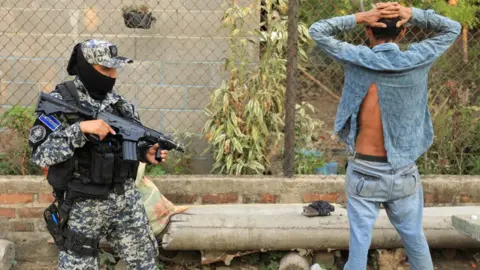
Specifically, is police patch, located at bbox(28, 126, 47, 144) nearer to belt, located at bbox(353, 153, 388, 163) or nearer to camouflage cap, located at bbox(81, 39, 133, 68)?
camouflage cap, located at bbox(81, 39, 133, 68)

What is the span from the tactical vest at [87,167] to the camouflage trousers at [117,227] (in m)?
0.09

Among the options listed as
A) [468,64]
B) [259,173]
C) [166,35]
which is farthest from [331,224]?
[468,64]

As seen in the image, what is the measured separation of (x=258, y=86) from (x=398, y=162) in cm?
181

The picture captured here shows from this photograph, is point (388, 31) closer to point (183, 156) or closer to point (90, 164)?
point (90, 164)

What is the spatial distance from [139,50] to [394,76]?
8.40 feet

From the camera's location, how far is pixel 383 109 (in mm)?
2998

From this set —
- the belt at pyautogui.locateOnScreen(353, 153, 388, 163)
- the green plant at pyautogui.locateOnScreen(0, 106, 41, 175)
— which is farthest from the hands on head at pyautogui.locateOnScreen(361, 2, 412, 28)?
the green plant at pyautogui.locateOnScreen(0, 106, 41, 175)

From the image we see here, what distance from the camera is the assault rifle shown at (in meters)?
2.91

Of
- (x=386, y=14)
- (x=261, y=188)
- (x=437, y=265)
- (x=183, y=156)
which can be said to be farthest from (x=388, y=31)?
(x=183, y=156)

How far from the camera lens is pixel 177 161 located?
476 centimetres

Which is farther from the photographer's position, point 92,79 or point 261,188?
point 261,188

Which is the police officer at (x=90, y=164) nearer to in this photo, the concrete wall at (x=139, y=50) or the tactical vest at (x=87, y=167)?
the tactical vest at (x=87, y=167)

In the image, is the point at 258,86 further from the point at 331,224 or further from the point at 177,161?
the point at 331,224

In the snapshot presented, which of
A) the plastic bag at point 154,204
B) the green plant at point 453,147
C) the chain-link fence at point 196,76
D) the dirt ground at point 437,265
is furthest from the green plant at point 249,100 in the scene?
the green plant at point 453,147
